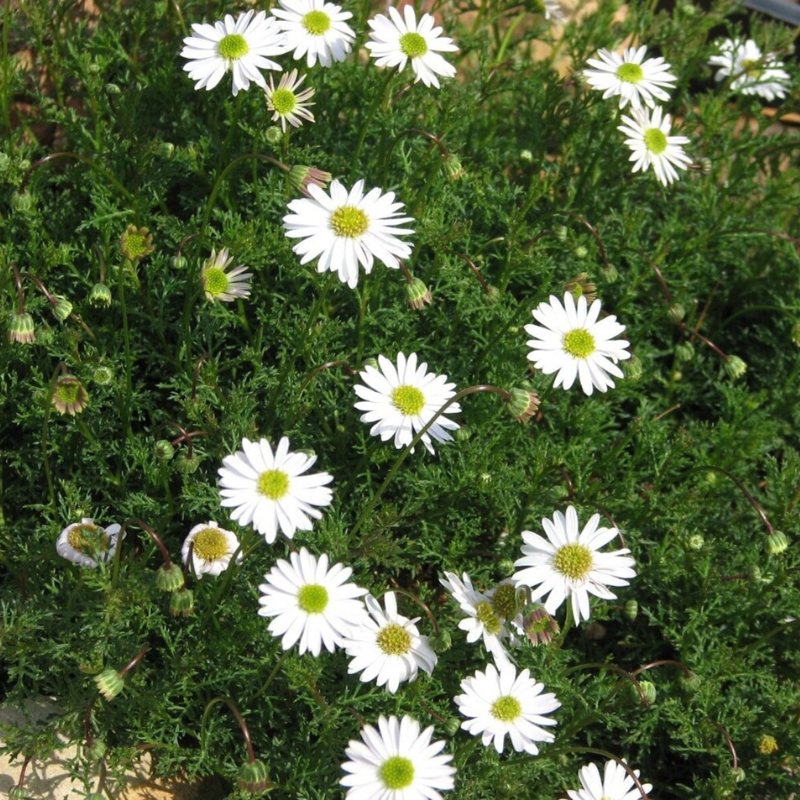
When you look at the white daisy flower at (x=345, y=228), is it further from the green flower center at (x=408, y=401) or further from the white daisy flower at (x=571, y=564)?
the white daisy flower at (x=571, y=564)

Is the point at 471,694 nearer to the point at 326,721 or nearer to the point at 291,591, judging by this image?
the point at 326,721

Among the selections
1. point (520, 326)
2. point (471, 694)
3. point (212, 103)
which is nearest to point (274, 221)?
point (212, 103)

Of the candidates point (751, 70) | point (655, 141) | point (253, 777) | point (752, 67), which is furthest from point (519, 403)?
point (751, 70)

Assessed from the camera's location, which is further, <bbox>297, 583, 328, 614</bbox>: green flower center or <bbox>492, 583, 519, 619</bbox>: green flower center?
<bbox>492, 583, 519, 619</bbox>: green flower center

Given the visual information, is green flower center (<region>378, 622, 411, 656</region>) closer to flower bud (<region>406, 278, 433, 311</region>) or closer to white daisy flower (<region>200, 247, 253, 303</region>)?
flower bud (<region>406, 278, 433, 311</region>)

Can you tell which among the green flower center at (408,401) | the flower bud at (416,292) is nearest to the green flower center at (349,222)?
the flower bud at (416,292)

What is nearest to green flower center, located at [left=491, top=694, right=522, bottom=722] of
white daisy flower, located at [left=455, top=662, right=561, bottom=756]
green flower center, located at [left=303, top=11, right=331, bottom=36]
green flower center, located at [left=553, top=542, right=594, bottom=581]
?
white daisy flower, located at [left=455, top=662, right=561, bottom=756]

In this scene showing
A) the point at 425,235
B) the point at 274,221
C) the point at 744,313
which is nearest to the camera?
the point at 425,235
